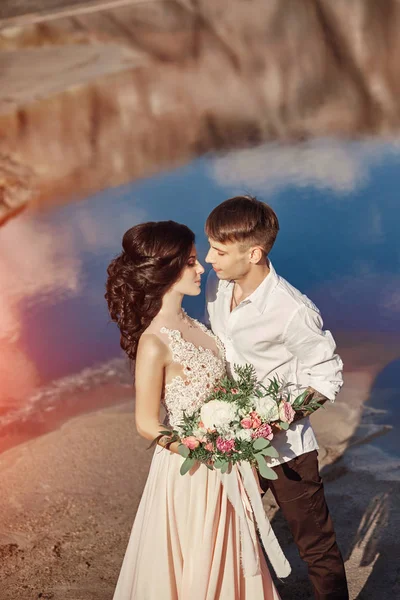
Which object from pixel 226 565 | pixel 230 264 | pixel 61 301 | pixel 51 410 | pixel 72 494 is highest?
pixel 61 301

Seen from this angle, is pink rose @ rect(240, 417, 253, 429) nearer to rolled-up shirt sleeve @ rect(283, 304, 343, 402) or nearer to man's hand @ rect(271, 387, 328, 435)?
man's hand @ rect(271, 387, 328, 435)

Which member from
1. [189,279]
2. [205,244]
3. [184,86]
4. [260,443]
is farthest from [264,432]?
[184,86]

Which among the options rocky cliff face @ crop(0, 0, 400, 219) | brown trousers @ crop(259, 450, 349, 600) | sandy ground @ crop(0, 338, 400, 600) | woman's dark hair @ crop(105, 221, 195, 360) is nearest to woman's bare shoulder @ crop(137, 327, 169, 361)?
woman's dark hair @ crop(105, 221, 195, 360)

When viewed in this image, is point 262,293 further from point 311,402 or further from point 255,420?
point 255,420

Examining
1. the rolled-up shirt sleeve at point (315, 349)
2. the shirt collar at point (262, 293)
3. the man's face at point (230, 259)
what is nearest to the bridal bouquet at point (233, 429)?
the rolled-up shirt sleeve at point (315, 349)

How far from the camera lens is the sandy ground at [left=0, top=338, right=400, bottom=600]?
12.1 ft

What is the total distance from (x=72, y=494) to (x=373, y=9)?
16.5ft

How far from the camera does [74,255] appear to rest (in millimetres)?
7156

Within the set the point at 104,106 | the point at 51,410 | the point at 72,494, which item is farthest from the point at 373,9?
the point at 72,494

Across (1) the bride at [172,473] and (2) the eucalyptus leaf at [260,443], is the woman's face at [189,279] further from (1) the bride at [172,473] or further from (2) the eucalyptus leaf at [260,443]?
(2) the eucalyptus leaf at [260,443]

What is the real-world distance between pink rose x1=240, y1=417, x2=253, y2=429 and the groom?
330 millimetres

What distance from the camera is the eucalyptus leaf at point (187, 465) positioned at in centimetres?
251

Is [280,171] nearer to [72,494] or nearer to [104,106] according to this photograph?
[104,106]

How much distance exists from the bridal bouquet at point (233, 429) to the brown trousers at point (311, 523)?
1.01 feet
